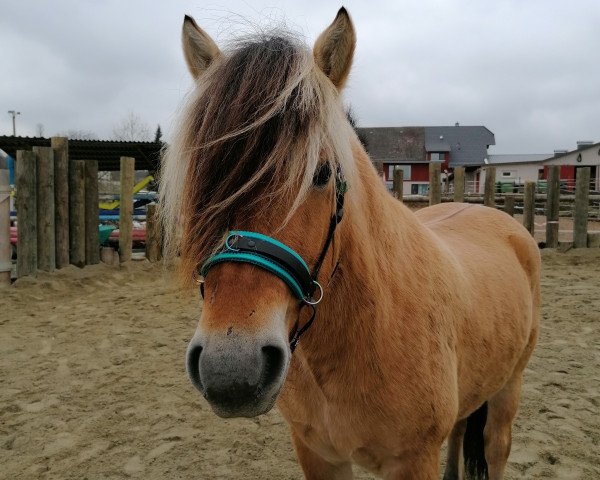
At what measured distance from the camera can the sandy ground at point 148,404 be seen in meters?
2.98

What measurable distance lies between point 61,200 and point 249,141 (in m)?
7.03

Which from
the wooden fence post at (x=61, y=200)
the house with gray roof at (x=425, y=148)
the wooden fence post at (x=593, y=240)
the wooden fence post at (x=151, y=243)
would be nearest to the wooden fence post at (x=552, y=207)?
the wooden fence post at (x=593, y=240)

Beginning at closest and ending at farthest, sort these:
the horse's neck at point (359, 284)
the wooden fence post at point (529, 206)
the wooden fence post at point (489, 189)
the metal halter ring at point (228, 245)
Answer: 1. the metal halter ring at point (228, 245)
2. the horse's neck at point (359, 284)
3. the wooden fence post at point (529, 206)
4. the wooden fence post at point (489, 189)

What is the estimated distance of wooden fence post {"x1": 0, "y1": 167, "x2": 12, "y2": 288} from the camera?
22.3 feet

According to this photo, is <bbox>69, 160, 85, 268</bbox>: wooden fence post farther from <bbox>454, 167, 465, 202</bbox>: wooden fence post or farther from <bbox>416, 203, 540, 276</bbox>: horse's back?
<bbox>454, 167, 465, 202</bbox>: wooden fence post

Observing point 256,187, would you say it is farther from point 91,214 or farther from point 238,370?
point 91,214

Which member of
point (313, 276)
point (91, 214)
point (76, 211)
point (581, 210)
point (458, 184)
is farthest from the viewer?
point (458, 184)

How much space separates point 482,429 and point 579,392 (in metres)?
1.52

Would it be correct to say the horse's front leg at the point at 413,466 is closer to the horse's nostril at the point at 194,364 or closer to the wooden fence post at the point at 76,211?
the horse's nostril at the point at 194,364

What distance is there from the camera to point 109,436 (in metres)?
3.30

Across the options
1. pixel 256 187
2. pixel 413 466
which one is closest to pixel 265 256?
pixel 256 187

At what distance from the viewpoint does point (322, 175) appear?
1359 millimetres

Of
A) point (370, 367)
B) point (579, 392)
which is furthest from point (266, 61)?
point (579, 392)

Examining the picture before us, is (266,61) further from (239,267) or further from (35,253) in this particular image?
(35,253)
